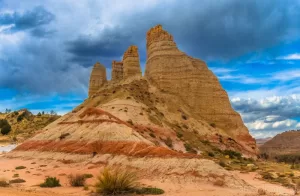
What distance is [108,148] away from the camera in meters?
28.7

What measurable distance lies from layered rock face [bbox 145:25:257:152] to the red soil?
885 inches

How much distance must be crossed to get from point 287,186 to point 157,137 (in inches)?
713

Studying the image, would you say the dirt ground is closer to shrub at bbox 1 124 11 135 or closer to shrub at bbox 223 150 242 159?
shrub at bbox 223 150 242 159

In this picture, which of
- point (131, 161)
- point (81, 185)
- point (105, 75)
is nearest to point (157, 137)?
point (131, 161)

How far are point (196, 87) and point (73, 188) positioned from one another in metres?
36.2

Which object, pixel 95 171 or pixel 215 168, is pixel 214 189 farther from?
pixel 95 171

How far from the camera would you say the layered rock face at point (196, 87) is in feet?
163

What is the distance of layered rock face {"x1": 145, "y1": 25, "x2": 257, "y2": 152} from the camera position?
49.8 m

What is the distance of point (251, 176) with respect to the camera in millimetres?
26609

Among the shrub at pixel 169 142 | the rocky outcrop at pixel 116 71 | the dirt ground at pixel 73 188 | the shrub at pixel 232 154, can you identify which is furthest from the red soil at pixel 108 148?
the rocky outcrop at pixel 116 71

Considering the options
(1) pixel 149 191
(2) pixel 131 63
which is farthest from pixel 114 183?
(2) pixel 131 63

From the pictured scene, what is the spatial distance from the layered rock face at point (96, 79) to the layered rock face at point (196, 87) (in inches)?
676

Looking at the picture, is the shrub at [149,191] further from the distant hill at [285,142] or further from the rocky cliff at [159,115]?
the distant hill at [285,142]

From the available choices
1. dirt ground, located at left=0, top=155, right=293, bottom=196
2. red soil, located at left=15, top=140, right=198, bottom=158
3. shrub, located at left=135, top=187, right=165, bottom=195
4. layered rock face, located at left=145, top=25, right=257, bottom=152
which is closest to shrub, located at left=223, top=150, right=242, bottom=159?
layered rock face, located at left=145, top=25, right=257, bottom=152
